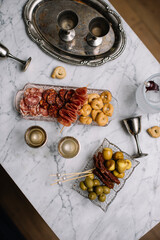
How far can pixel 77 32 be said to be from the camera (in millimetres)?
1587

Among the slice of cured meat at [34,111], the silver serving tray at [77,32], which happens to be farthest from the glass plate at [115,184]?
the silver serving tray at [77,32]

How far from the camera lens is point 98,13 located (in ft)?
5.33

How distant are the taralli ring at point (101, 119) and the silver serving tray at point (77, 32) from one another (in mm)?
384

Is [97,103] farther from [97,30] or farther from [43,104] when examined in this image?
[97,30]

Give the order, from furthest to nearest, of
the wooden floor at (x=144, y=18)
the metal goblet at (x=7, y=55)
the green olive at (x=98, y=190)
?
1. the wooden floor at (x=144, y=18)
2. the metal goblet at (x=7, y=55)
3. the green olive at (x=98, y=190)

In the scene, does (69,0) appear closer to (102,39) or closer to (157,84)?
(102,39)

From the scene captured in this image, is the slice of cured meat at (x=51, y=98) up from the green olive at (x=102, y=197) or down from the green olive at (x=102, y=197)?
up

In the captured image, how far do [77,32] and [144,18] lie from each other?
1.16 metres

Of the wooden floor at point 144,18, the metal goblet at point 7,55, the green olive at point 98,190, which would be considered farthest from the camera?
the wooden floor at point 144,18

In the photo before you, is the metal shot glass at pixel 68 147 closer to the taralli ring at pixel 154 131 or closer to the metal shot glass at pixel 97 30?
the taralli ring at pixel 154 131

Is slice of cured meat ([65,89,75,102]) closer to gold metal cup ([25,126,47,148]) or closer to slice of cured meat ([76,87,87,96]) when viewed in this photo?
slice of cured meat ([76,87,87,96])

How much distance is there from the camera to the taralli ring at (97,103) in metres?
1.47

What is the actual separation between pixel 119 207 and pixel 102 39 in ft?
3.95

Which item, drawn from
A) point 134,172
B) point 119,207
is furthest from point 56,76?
point 119,207
